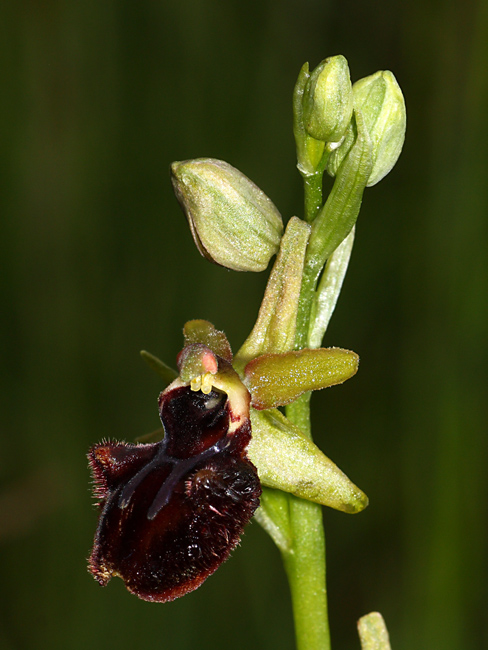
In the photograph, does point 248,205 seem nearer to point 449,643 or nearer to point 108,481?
point 108,481

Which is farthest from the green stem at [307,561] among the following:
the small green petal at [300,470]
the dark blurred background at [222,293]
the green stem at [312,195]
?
the dark blurred background at [222,293]

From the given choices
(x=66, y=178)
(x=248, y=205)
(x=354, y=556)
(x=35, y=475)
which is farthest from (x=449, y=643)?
(x=66, y=178)

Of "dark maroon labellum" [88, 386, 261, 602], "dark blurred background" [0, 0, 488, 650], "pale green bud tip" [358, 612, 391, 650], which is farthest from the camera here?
"dark blurred background" [0, 0, 488, 650]

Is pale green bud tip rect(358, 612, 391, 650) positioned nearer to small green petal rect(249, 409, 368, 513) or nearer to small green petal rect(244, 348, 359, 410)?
small green petal rect(249, 409, 368, 513)

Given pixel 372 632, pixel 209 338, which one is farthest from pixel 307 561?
pixel 209 338

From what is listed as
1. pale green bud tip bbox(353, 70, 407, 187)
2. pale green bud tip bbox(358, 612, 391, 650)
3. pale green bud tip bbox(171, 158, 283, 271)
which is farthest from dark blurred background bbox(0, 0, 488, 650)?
pale green bud tip bbox(171, 158, 283, 271)

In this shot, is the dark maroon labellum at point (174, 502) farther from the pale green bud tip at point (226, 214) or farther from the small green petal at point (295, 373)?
the pale green bud tip at point (226, 214)
